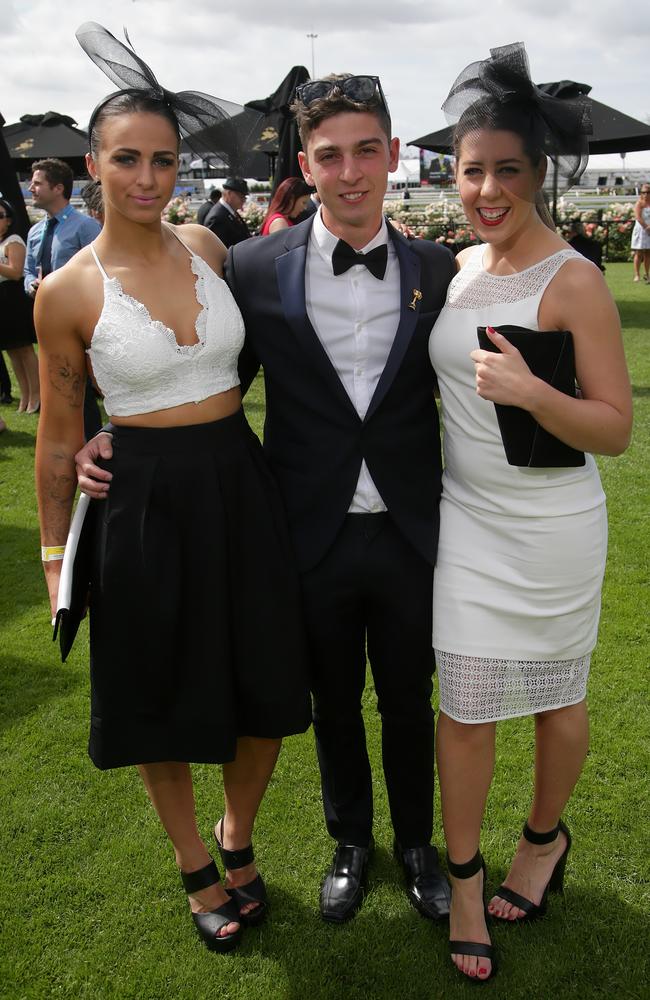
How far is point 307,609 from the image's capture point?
8.49ft

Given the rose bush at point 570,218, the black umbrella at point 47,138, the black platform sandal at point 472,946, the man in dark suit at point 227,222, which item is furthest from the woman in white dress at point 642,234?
the black platform sandal at point 472,946

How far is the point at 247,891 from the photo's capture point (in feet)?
9.16

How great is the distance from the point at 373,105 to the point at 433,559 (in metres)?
1.25

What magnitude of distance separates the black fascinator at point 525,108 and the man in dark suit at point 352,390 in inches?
12.5

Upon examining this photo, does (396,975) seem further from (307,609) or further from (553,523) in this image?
(553,523)

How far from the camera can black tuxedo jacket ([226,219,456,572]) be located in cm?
241

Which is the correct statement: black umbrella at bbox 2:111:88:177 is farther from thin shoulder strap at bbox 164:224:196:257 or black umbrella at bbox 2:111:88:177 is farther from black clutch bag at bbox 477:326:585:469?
black clutch bag at bbox 477:326:585:469

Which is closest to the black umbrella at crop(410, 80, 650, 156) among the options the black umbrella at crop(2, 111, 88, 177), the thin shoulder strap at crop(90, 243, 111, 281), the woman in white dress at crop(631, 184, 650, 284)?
the woman in white dress at crop(631, 184, 650, 284)

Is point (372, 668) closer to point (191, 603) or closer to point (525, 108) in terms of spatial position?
point (191, 603)

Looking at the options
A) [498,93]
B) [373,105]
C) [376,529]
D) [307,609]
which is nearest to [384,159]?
A: [373,105]

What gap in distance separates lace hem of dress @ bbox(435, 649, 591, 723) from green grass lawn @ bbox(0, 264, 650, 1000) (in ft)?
2.41

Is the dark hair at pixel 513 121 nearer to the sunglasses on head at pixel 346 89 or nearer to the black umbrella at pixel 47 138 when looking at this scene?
the sunglasses on head at pixel 346 89

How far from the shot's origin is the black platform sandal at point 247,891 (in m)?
2.75

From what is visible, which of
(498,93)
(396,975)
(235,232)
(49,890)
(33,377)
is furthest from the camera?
(235,232)
